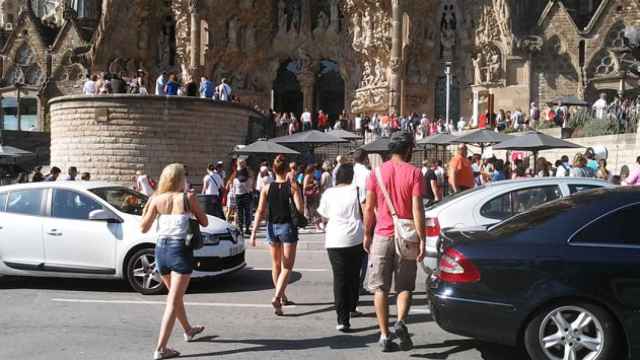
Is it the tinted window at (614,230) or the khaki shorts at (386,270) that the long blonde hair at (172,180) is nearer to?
the khaki shorts at (386,270)

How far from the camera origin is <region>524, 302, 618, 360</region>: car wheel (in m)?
4.90

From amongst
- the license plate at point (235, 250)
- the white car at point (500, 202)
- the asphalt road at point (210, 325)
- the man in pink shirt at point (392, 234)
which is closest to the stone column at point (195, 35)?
the asphalt road at point (210, 325)

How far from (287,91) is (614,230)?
→ 1440 inches

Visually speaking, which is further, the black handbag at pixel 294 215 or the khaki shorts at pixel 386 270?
the black handbag at pixel 294 215

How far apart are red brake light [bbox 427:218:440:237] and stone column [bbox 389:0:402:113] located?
26.0 m

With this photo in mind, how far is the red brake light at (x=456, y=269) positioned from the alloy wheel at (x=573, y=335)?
64cm

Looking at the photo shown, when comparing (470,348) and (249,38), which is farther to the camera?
(249,38)

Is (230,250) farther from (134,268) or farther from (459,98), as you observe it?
(459,98)

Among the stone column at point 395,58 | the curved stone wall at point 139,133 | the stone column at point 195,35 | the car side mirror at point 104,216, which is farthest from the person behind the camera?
the stone column at point 195,35

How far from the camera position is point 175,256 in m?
5.57

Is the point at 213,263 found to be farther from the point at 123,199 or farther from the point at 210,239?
the point at 123,199

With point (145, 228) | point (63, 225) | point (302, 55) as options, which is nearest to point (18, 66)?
point (302, 55)

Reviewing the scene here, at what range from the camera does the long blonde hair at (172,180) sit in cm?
562

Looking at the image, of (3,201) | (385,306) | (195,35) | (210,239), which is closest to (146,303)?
(210,239)
